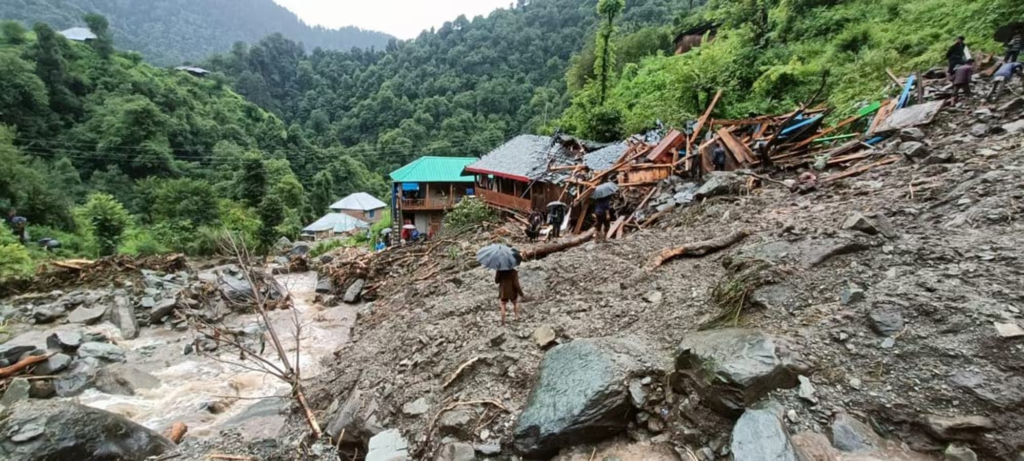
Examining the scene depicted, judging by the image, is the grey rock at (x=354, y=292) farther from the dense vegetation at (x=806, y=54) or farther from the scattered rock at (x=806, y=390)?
the scattered rock at (x=806, y=390)

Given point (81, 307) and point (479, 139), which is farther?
point (479, 139)

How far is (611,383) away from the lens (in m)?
4.10

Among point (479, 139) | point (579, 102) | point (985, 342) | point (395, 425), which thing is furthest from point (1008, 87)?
point (479, 139)

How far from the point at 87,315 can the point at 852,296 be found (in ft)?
61.4

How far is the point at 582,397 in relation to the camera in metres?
4.05

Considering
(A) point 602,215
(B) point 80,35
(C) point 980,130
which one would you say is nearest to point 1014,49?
(C) point 980,130

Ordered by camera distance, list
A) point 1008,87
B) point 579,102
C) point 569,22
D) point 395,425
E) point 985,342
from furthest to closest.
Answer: point 569,22 < point 579,102 < point 1008,87 < point 395,425 < point 985,342

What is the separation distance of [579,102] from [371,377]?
26.1m

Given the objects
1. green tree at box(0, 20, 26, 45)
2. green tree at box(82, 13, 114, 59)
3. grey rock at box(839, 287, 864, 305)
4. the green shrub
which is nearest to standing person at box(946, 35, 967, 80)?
grey rock at box(839, 287, 864, 305)

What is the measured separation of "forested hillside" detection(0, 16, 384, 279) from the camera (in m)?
23.1

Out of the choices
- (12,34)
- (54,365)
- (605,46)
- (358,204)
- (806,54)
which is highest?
(12,34)

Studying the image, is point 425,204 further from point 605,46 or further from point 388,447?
point 388,447

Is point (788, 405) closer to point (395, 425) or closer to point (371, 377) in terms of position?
point (395, 425)

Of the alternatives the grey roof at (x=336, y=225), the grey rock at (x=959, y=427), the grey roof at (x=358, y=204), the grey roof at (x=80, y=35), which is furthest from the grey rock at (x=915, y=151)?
the grey roof at (x=80, y=35)
